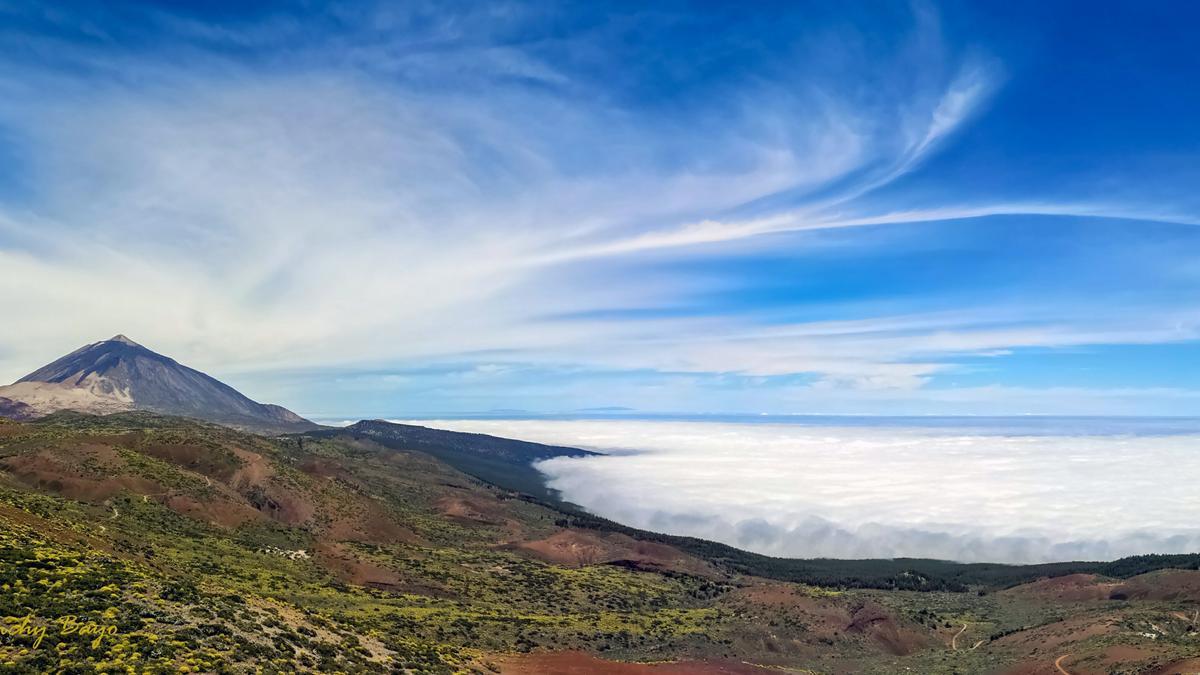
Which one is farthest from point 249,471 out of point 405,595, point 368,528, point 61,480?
point 405,595

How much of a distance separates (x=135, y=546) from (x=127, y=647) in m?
32.9

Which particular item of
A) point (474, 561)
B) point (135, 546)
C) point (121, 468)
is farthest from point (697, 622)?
point (121, 468)

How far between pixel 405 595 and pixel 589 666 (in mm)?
24801

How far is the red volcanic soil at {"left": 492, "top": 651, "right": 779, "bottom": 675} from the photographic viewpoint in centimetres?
4259

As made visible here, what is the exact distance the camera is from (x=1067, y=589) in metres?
102

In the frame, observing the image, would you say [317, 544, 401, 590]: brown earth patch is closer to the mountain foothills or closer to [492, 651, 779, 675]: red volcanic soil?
the mountain foothills

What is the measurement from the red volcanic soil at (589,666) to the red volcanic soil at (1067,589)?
7306cm

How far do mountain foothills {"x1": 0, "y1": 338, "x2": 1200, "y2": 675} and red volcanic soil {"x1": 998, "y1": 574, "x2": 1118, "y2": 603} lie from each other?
0.59 m

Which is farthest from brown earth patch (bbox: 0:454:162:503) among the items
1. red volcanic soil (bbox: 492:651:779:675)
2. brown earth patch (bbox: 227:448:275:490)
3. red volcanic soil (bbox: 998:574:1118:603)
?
red volcanic soil (bbox: 998:574:1118:603)

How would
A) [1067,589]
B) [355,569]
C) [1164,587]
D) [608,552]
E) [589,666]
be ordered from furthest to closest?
1. [608,552]
2. [1067,589]
3. [1164,587]
4. [355,569]
5. [589,666]

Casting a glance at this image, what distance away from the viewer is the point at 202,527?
220ft

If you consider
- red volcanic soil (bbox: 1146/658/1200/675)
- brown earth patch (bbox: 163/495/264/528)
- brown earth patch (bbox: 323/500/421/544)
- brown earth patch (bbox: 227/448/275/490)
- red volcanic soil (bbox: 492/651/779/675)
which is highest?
brown earth patch (bbox: 227/448/275/490)

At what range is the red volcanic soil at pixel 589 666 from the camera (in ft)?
140

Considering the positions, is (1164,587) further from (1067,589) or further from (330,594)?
(330,594)
